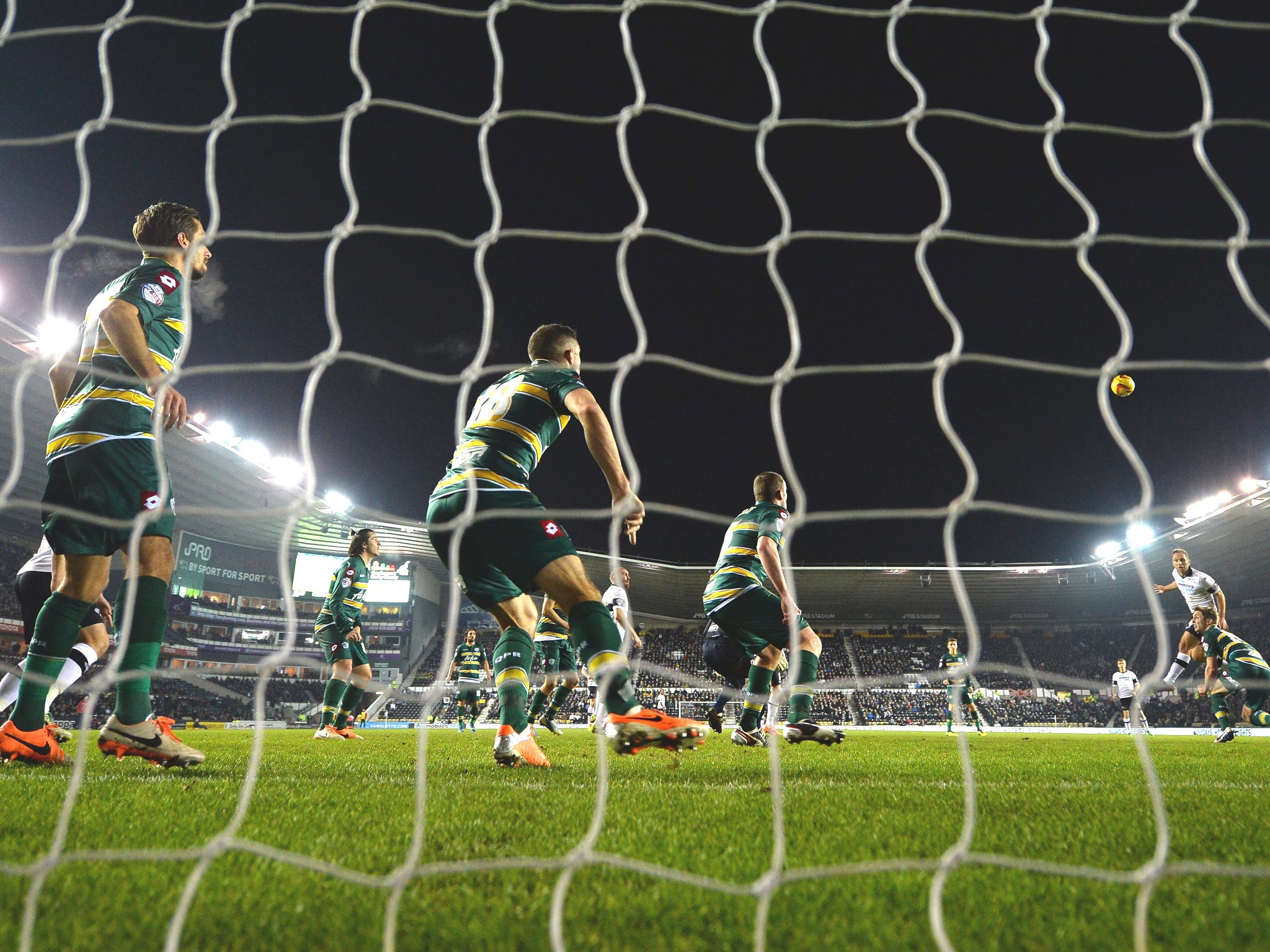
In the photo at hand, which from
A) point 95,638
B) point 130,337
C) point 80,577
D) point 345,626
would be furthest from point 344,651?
point 130,337

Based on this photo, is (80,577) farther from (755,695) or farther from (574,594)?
(755,695)

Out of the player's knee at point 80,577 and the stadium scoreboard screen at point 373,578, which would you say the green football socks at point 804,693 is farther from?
the stadium scoreboard screen at point 373,578

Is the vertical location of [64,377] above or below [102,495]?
above

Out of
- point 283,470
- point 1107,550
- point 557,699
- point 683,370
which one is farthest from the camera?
point 1107,550

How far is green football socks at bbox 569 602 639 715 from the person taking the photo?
2.71 m

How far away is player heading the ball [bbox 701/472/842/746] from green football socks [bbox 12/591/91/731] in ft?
13.7

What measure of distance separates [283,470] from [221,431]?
118 inches

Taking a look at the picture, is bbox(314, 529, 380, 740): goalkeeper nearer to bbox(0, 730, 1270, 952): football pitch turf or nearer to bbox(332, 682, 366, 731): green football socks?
bbox(332, 682, 366, 731): green football socks

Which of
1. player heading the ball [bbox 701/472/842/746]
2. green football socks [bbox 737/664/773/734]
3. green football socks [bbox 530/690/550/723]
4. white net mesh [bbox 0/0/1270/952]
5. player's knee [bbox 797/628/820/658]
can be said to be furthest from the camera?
green football socks [bbox 530/690/550/723]

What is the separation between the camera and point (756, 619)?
6.39m

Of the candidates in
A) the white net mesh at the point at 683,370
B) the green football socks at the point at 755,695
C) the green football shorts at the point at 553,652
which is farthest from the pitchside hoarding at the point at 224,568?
the white net mesh at the point at 683,370

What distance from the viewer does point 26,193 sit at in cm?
1712

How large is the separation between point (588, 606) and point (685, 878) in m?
1.50

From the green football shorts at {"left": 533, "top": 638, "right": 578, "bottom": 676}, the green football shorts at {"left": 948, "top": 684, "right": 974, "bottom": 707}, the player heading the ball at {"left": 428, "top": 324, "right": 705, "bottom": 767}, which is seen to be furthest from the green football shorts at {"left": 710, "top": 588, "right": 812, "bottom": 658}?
the player heading the ball at {"left": 428, "top": 324, "right": 705, "bottom": 767}
